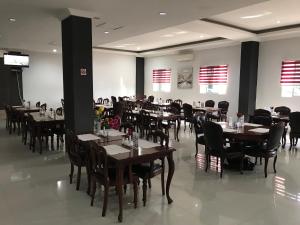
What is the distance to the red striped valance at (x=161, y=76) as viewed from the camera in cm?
1295

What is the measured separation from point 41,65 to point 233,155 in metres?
10.2

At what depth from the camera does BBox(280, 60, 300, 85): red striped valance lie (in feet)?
26.5

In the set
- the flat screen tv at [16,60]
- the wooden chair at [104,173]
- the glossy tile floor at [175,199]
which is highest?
the flat screen tv at [16,60]

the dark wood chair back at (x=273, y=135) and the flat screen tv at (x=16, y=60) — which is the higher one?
the flat screen tv at (x=16, y=60)

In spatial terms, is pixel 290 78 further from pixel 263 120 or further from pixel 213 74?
pixel 263 120

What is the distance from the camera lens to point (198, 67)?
1127 centimetres

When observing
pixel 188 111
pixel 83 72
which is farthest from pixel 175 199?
pixel 188 111

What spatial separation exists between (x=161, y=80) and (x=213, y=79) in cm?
347

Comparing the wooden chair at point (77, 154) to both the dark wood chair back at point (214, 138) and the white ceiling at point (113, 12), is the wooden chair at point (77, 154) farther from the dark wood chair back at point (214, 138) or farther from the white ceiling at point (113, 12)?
the white ceiling at point (113, 12)

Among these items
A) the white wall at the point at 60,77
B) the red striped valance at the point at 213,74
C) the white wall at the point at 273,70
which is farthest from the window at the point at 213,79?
the white wall at the point at 60,77

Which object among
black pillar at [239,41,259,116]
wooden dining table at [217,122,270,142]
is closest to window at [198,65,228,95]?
black pillar at [239,41,259,116]

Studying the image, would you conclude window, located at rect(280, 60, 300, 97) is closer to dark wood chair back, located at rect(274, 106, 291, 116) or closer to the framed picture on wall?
dark wood chair back, located at rect(274, 106, 291, 116)

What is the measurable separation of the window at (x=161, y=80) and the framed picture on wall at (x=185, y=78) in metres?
0.79

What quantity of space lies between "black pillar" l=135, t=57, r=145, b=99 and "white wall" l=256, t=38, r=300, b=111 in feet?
22.3
